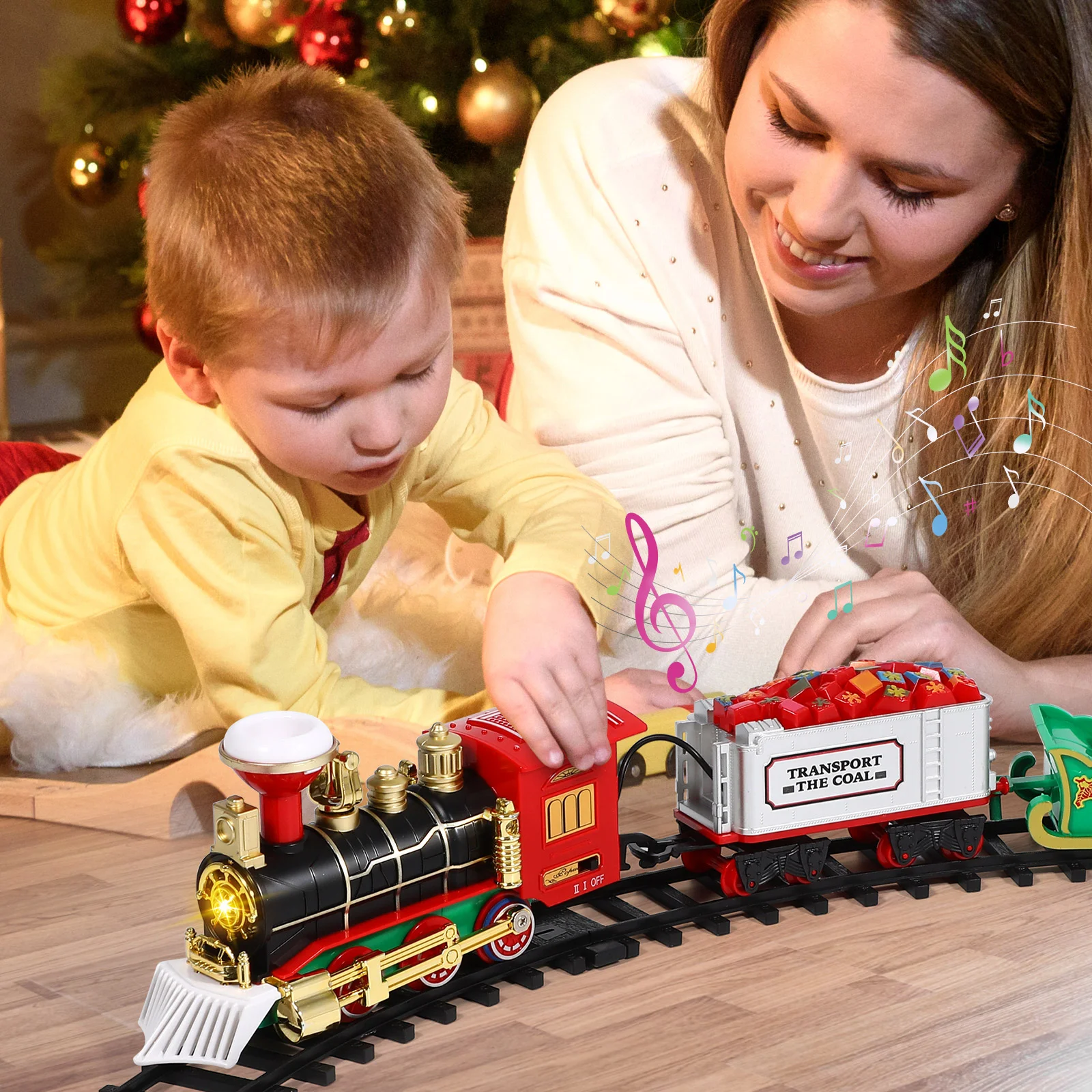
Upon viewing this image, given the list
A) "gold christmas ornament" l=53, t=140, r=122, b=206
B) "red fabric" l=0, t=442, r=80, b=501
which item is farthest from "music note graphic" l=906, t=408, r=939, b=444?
"gold christmas ornament" l=53, t=140, r=122, b=206

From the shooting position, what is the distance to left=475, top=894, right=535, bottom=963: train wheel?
0.62m

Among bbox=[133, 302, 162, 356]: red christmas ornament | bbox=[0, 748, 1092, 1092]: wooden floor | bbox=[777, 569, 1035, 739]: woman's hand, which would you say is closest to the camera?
bbox=[0, 748, 1092, 1092]: wooden floor

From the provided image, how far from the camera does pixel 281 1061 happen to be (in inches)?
21.4

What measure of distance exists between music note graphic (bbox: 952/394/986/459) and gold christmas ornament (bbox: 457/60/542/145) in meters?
0.42

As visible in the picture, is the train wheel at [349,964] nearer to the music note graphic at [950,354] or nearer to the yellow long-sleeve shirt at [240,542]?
the yellow long-sleeve shirt at [240,542]

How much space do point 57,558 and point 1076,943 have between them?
639 millimetres

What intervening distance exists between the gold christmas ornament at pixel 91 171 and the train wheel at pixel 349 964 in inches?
52.5

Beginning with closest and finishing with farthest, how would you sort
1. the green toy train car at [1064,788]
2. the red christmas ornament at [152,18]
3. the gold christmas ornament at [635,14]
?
1. the green toy train car at [1064,788]
2. the gold christmas ornament at [635,14]
3. the red christmas ornament at [152,18]

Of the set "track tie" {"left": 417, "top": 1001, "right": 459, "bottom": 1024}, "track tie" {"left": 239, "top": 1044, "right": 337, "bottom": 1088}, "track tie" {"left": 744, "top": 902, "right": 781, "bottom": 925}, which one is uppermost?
"track tie" {"left": 239, "top": 1044, "right": 337, "bottom": 1088}

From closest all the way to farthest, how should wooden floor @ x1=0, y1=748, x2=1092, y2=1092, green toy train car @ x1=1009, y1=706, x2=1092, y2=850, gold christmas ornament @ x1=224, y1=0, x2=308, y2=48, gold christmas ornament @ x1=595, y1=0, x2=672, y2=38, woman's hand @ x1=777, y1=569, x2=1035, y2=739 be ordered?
wooden floor @ x1=0, y1=748, x2=1092, y2=1092
green toy train car @ x1=1009, y1=706, x2=1092, y2=850
woman's hand @ x1=777, y1=569, x2=1035, y2=739
gold christmas ornament @ x1=595, y1=0, x2=672, y2=38
gold christmas ornament @ x1=224, y1=0, x2=308, y2=48

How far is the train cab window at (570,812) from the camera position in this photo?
0.65m

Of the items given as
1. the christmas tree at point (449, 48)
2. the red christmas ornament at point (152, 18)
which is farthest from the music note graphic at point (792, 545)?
the red christmas ornament at point (152, 18)

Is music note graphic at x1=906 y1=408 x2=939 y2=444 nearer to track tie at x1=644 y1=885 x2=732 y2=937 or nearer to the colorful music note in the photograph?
the colorful music note

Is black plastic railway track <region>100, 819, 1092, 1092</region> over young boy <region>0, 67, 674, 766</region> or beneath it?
beneath
